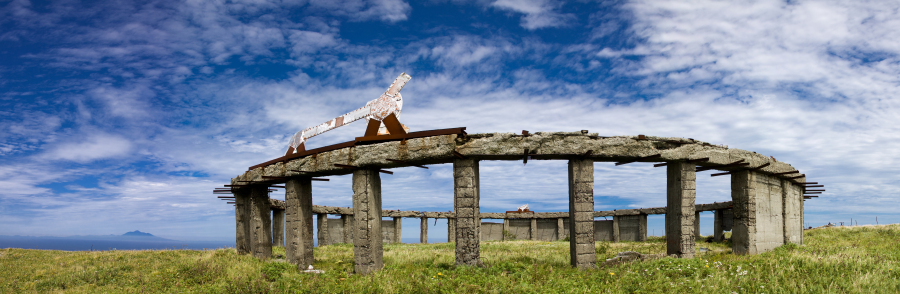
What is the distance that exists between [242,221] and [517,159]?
12718 mm

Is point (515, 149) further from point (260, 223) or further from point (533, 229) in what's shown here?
point (533, 229)

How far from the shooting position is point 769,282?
34.4 ft

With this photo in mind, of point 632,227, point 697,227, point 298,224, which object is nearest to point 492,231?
point 632,227

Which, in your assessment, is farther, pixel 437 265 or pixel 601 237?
pixel 601 237

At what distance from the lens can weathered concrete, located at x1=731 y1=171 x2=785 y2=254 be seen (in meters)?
15.9

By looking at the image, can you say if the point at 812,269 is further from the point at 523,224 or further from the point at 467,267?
the point at 523,224

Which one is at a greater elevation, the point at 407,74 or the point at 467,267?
the point at 407,74

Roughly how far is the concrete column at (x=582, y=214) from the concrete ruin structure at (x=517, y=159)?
26 mm

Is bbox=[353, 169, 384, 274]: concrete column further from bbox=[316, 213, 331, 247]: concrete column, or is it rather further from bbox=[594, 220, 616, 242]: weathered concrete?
bbox=[594, 220, 616, 242]: weathered concrete

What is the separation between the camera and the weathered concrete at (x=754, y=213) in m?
15.9

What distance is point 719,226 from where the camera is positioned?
26469mm

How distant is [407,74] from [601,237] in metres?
23.1

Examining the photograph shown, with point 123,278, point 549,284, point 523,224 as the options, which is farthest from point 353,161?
point 523,224

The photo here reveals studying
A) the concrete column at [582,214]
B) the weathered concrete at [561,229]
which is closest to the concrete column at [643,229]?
the weathered concrete at [561,229]
